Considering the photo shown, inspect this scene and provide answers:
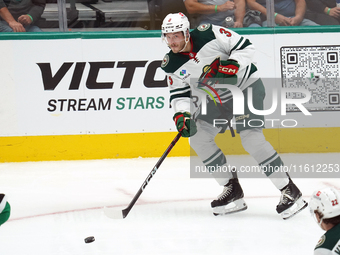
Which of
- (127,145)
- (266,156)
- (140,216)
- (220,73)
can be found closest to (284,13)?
(127,145)

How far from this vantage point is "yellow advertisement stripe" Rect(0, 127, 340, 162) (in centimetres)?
443

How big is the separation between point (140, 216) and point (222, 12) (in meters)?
2.35

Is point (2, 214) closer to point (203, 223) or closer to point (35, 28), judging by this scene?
point (203, 223)

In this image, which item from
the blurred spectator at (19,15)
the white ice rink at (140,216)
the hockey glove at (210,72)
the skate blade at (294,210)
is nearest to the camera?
the white ice rink at (140,216)

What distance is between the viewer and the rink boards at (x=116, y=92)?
173 inches

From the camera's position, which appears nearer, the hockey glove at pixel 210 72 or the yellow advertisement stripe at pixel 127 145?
the hockey glove at pixel 210 72

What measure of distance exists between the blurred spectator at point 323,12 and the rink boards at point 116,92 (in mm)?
94

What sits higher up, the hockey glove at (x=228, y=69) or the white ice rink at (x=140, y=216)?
the hockey glove at (x=228, y=69)

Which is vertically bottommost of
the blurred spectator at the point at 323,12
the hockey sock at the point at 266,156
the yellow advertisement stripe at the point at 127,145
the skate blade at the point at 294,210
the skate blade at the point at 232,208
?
the yellow advertisement stripe at the point at 127,145

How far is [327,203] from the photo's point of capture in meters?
1.47

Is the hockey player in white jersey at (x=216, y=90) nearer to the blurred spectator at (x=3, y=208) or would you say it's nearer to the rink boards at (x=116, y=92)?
the blurred spectator at (x=3, y=208)

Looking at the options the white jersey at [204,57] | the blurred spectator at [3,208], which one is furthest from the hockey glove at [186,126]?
the blurred spectator at [3,208]

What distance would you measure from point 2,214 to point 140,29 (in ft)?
9.95

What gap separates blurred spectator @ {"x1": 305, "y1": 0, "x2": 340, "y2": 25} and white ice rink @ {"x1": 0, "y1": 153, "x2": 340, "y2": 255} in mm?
1250
